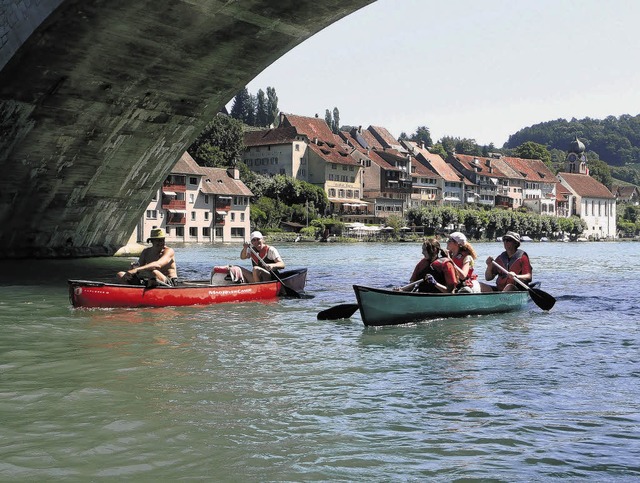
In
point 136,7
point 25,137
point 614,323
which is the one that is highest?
point 136,7

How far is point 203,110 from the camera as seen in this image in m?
24.5

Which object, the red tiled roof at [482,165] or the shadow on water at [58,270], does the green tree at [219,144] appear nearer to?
the red tiled roof at [482,165]

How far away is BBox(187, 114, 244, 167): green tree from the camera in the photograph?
8031 cm

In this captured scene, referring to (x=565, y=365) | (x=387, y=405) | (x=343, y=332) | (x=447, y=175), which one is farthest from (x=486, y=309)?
(x=447, y=175)

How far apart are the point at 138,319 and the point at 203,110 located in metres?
12.0

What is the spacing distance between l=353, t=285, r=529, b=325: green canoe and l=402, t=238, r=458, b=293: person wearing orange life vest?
0.26 metres

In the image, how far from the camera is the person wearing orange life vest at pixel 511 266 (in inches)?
609

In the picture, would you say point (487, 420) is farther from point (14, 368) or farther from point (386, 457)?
point (14, 368)

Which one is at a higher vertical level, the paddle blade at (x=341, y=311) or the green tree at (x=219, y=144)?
the green tree at (x=219, y=144)

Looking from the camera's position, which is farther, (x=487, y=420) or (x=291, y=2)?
(x=291, y=2)

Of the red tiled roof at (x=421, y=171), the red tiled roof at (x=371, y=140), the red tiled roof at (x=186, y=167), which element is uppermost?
the red tiled roof at (x=371, y=140)

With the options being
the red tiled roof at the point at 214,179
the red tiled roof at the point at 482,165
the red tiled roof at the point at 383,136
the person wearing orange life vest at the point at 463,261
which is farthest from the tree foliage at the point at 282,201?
the person wearing orange life vest at the point at 463,261

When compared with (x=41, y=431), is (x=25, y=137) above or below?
above

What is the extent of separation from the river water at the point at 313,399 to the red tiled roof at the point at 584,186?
12150 centimetres
